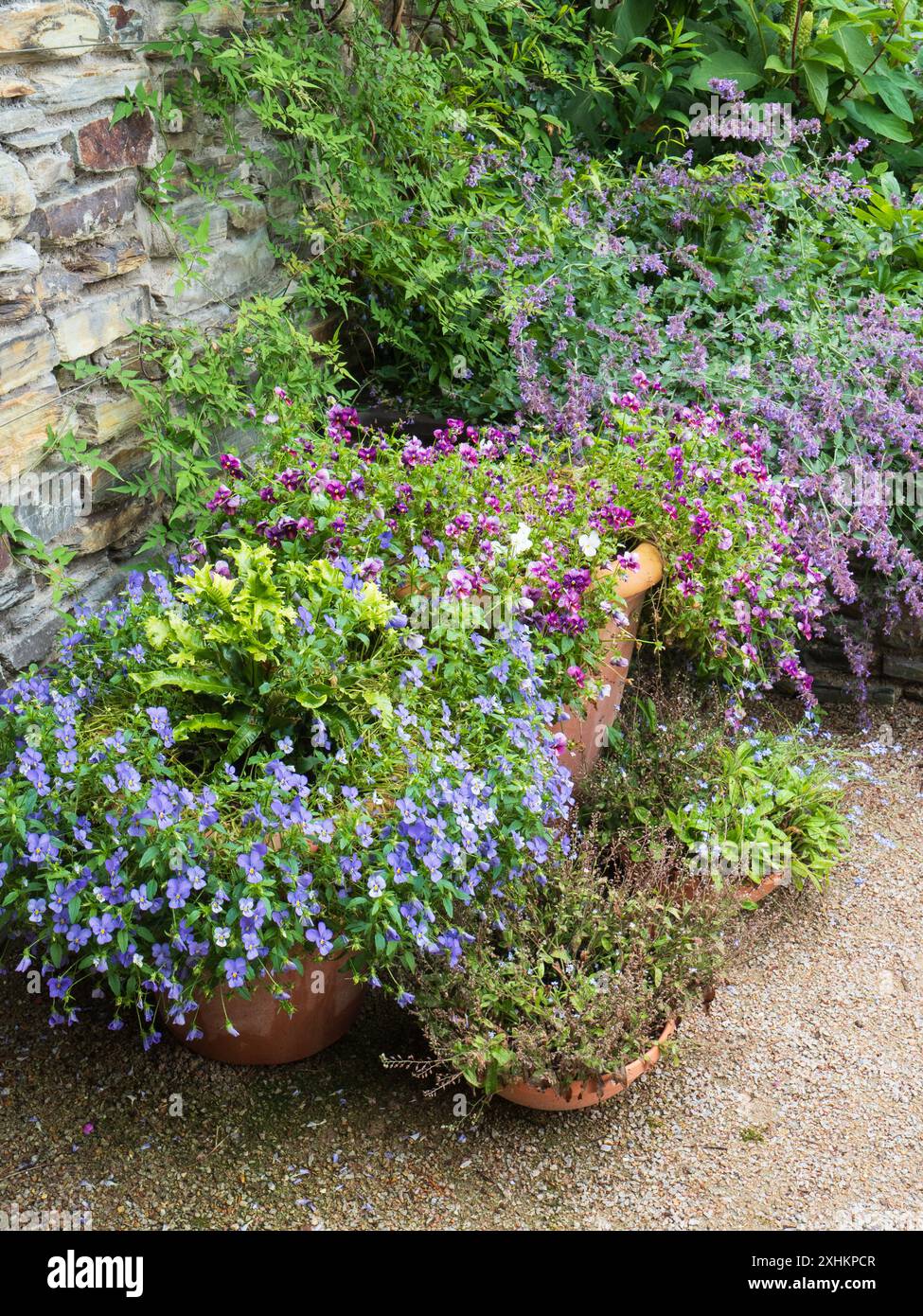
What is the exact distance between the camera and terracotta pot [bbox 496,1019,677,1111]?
7.95 ft

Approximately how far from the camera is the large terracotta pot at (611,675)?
302cm

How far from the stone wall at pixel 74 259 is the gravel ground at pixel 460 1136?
37.4 inches

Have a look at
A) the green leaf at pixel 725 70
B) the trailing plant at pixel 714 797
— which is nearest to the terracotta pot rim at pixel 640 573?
the trailing plant at pixel 714 797

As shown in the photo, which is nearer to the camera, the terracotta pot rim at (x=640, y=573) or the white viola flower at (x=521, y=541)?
the white viola flower at (x=521, y=541)

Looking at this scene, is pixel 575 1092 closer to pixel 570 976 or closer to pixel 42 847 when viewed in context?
pixel 570 976

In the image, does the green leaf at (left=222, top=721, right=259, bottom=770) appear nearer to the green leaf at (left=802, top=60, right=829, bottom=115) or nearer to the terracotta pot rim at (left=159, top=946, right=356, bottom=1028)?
the terracotta pot rim at (left=159, top=946, right=356, bottom=1028)

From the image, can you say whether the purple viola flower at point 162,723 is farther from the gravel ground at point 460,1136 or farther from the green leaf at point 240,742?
the gravel ground at point 460,1136

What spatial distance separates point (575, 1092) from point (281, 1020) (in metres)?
0.61

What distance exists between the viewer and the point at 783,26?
4699 millimetres

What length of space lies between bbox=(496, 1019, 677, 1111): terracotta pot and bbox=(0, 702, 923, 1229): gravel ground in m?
0.10

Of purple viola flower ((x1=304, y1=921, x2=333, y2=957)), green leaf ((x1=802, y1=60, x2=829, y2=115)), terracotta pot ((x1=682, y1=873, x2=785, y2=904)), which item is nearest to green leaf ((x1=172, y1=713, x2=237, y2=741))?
purple viola flower ((x1=304, y1=921, x2=333, y2=957))

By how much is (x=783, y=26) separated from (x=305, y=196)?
2.25 m

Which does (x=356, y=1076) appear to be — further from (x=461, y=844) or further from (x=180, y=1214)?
(x=461, y=844)

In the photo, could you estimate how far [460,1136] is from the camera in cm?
247
